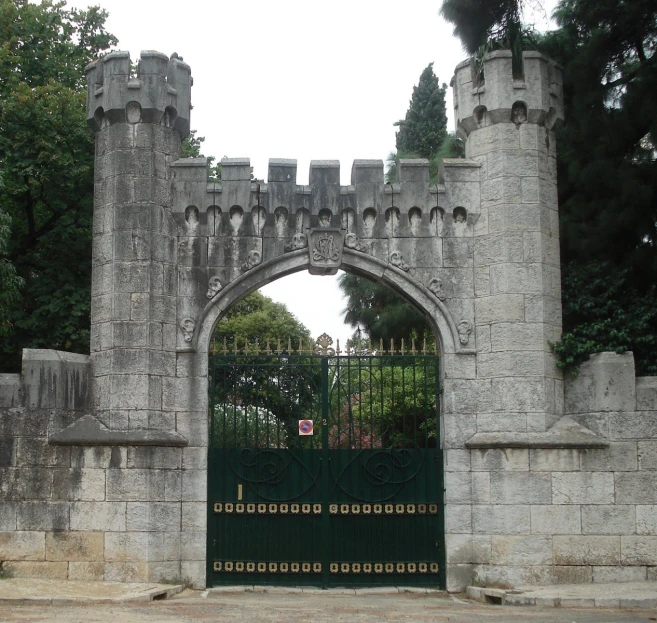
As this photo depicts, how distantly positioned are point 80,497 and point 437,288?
483cm

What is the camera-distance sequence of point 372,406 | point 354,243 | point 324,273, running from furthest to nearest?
point 372,406 < point 324,273 < point 354,243

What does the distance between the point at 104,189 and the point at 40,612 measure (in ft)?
16.6

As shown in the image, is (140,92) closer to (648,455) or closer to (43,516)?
(43,516)

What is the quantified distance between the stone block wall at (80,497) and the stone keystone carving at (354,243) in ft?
10.3

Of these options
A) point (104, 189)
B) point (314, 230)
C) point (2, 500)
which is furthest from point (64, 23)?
point (2, 500)

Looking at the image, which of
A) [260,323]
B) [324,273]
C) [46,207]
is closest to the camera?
[324,273]

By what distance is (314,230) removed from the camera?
1197 centimetres

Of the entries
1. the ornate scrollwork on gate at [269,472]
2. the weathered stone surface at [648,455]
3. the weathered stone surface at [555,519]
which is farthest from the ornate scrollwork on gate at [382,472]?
the weathered stone surface at [648,455]

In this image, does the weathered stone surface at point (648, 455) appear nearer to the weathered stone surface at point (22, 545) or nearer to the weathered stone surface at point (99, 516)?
the weathered stone surface at point (99, 516)

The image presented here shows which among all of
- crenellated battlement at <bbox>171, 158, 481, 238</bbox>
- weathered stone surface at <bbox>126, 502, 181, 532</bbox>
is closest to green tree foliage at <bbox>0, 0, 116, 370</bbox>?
crenellated battlement at <bbox>171, 158, 481, 238</bbox>

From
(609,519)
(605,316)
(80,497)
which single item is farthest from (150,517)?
(605,316)

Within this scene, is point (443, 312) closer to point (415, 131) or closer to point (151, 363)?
point (151, 363)

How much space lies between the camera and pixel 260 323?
35125 millimetres

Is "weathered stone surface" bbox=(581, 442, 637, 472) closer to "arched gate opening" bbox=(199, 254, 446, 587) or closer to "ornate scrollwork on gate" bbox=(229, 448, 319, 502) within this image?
"arched gate opening" bbox=(199, 254, 446, 587)
